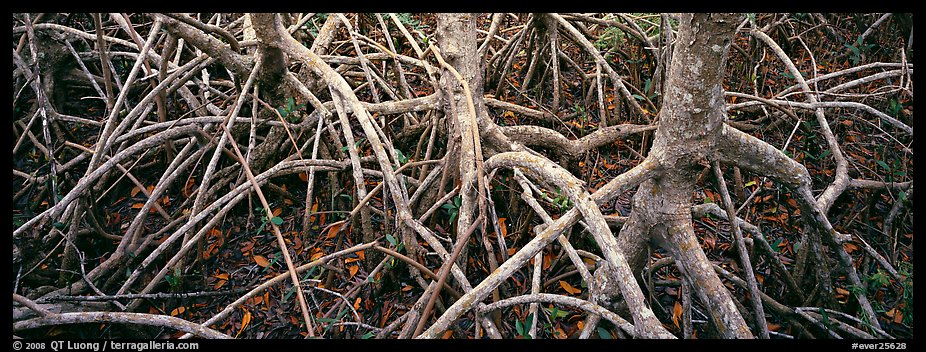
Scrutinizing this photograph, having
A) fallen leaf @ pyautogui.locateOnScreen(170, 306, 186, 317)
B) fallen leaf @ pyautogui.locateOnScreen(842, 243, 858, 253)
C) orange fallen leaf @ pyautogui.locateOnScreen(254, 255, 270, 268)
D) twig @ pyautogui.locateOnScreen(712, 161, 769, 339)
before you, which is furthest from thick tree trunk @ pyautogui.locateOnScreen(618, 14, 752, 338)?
fallen leaf @ pyautogui.locateOnScreen(170, 306, 186, 317)

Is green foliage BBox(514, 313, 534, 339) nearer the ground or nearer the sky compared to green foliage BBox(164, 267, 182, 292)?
nearer the ground

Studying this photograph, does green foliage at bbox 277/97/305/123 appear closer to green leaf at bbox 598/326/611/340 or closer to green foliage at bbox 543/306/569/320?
green foliage at bbox 543/306/569/320

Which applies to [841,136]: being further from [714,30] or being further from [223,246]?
[223,246]

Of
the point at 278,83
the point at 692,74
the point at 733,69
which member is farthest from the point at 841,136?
the point at 278,83

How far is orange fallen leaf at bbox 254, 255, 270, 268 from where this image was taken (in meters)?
3.02

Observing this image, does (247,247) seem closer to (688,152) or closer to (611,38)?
(688,152)

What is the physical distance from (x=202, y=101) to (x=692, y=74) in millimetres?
2924

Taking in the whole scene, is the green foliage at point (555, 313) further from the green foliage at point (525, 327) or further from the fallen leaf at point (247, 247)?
the fallen leaf at point (247, 247)

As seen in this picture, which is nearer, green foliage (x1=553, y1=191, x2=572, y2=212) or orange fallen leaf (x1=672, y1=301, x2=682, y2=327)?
green foliage (x1=553, y1=191, x2=572, y2=212)

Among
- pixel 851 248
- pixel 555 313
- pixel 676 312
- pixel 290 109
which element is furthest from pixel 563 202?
pixel 851 248

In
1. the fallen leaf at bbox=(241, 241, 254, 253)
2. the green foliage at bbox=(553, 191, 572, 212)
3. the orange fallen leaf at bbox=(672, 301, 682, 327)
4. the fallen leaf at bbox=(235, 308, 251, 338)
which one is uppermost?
the green foliage at bbox=(553, 191, 572, 212)

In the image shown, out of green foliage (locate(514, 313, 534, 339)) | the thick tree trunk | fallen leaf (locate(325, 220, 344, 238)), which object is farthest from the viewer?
fallen leaf (locate(325, 220, 344, 238))

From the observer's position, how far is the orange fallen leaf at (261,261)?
3016mm
